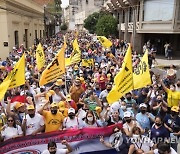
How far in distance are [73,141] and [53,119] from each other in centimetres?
75

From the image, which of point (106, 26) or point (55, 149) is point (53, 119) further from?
point (106, 26)

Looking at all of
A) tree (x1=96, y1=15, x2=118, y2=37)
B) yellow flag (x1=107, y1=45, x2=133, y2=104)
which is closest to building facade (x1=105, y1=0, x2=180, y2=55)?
tree (x1=96, y1=15, x2=118, y2=37)

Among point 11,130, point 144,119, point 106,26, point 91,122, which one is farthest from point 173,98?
point 106,26

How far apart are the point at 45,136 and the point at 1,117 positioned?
51.0 inches

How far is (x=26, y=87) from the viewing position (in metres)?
8.62

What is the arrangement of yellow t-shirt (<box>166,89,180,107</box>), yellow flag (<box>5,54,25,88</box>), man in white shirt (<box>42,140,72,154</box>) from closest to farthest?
man in white shirt (<box>42,140,72,154</box>) < yellow flag (<box>5,54,25,88</box>) < yellow t-shirt (<box>166,89,180,107</box>)

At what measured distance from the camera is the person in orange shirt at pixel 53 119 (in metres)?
5.93

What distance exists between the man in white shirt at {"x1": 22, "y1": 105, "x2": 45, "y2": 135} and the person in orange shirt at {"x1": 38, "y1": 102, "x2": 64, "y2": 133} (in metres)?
0.13

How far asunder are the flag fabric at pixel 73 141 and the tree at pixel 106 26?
3234 cm

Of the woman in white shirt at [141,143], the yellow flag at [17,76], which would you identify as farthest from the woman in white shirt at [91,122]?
the yellow flag at [17,76]

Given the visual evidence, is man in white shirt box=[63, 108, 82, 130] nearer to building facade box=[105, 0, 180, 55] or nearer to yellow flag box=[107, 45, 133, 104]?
yellow flag box=[107, 45, 133, 104]

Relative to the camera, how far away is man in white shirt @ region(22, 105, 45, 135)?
5.76 m

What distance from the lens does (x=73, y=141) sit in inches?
213

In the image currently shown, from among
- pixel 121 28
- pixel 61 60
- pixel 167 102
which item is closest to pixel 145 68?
pixel 167 102
